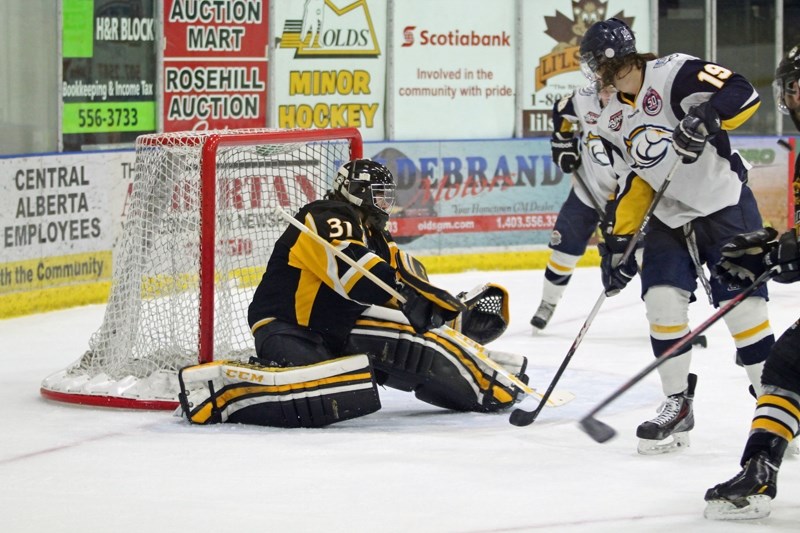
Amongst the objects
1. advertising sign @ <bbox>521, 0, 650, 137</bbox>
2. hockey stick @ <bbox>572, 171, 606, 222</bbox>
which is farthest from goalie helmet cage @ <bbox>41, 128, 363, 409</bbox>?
advertising sign @ <bbox>521, 0, 650, 137</bbox>

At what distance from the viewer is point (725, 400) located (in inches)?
179

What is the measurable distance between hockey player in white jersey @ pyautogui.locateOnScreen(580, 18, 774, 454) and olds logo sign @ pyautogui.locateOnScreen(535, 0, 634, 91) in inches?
199

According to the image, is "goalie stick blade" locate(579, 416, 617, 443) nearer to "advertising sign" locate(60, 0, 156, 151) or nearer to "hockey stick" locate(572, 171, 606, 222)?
"hockey stick" locate(572, 171, 606, 222)

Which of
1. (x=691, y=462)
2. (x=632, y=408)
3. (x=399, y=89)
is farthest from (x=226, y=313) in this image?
(x=399, y=89)

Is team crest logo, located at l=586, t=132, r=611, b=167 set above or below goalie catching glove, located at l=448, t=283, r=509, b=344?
above

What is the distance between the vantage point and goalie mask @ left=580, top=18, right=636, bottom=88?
12.3ft

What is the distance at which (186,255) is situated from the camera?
4621mm

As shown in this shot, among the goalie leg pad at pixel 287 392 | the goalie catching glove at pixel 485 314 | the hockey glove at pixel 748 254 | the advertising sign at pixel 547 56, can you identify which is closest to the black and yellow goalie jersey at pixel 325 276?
the goalie leg pad at pixel 287 392

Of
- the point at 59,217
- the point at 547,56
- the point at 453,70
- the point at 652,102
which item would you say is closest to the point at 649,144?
the point at 652,102

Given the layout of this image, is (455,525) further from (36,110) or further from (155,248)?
(36,110)

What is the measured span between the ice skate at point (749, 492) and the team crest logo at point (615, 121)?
3.90ft

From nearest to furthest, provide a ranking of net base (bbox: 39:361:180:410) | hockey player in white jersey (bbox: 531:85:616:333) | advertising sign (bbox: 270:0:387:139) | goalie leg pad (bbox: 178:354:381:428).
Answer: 1. goalie leg pad (bbox: 178:354:381:428)
2. net base (bbox: 39:361:180:410)
3. hockey player in white jersey (bbox: 531:85:616:333)
4. advertising sign (bbox: 270:0:387:139)

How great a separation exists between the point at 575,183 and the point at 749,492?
124 inches

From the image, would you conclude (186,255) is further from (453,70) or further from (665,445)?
(453,70)
